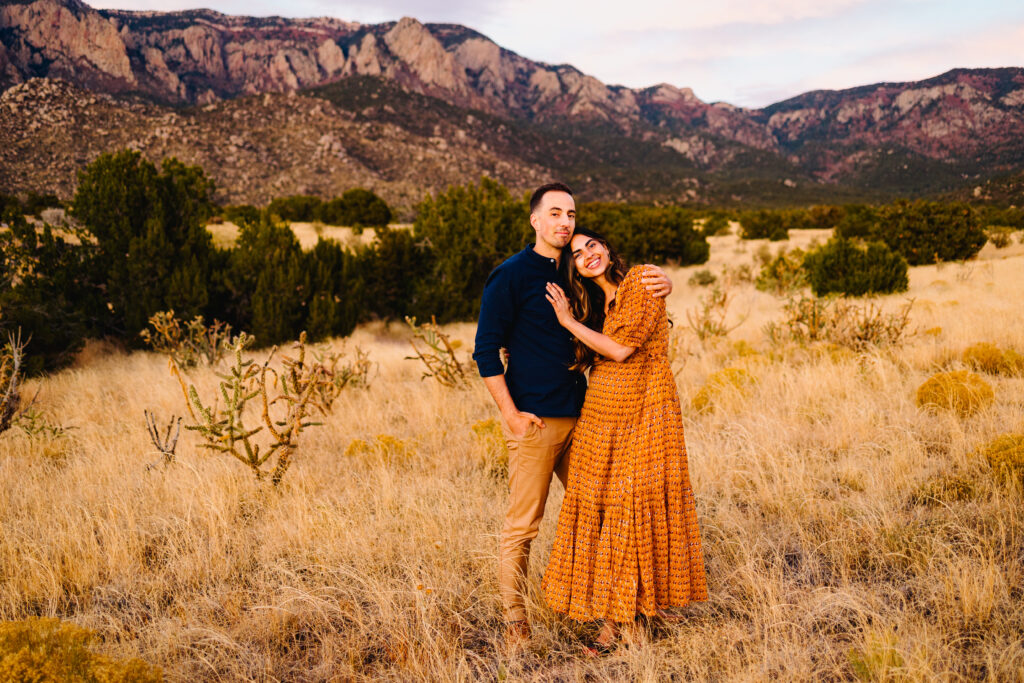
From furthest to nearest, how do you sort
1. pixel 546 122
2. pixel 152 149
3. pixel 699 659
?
1. pixel 546 122
2. pixel 152 149
3. pixel 699 659

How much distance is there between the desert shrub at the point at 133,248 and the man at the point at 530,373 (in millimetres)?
10000

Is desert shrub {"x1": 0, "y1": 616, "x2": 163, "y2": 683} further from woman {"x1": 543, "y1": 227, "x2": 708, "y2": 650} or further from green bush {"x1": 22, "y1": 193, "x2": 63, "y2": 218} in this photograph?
green bush {"x1": 22, "y1": 193, "x2": 63, "y2": 218}

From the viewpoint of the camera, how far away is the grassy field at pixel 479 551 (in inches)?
88.2

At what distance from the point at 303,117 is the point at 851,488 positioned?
203 feet

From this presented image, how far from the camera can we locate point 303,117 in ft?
179

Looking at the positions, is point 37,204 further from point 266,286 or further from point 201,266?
point 266,286

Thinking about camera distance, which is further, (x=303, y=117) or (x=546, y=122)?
(x=546, y=122)

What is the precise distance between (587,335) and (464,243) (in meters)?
11.6

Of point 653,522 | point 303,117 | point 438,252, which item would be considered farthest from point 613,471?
point 303,117

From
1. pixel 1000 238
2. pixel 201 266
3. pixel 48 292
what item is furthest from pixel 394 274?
pixel 1000 238

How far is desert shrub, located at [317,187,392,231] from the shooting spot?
26.8m

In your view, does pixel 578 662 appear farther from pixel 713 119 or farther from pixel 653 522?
pixel 713 119

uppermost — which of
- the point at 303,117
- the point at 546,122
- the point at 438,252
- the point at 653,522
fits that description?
the point at 546,122

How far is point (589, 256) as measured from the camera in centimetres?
232
